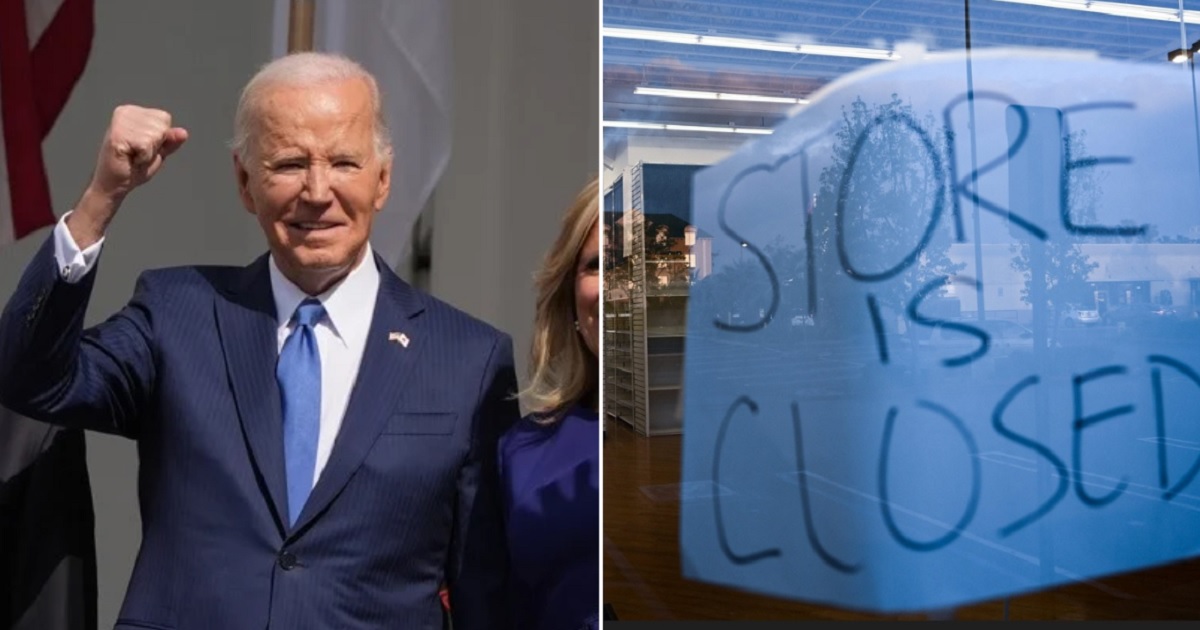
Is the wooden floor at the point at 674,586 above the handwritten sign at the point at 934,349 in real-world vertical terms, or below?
below

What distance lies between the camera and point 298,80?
98 cm

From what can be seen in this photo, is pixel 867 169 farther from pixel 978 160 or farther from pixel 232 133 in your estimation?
pixel 232 133

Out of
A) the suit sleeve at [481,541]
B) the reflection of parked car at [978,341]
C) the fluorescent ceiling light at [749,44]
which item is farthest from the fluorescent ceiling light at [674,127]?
the suit sleeve at [481,541]

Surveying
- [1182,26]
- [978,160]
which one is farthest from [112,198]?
[1182,26]

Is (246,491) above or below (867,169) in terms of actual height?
below

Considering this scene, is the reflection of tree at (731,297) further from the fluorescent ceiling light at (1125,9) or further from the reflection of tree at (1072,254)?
the fluorescent ceiling light at (1125,9)

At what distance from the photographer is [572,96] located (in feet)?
3.73

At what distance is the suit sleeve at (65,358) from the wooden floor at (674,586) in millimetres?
1732

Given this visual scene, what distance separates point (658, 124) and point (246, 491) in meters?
1.95

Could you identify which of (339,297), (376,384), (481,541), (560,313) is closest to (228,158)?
(339,297)

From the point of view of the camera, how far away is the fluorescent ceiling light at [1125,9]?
9.04 feet

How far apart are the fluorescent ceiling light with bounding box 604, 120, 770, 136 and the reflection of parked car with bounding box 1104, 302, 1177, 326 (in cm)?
128

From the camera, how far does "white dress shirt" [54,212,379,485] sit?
3.23ft

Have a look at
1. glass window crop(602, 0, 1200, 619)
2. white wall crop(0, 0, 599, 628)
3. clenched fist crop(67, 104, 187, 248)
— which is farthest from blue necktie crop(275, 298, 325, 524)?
glass window crop(602, 0, 1200, 619)
